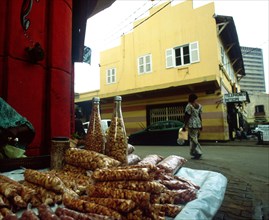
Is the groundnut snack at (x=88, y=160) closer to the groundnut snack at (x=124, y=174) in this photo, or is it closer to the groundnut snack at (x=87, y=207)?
the groundnut snack at (x=124, y=174)

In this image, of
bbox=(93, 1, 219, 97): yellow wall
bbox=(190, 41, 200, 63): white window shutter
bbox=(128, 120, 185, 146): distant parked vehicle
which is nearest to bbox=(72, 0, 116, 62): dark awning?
bbox=(128, 120, 185, 146): distant parked vehicle

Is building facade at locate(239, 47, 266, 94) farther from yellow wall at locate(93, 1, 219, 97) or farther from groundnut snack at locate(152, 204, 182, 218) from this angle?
groundnut snack at locate(152, 204, 182, 218)

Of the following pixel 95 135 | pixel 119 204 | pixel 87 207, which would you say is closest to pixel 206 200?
pixel 119 204

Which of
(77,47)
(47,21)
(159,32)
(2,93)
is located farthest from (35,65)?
(159,32)

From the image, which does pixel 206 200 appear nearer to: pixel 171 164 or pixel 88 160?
pixel 171 164

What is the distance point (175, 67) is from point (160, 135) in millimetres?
5595

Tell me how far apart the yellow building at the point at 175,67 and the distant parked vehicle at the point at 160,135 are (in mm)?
1930

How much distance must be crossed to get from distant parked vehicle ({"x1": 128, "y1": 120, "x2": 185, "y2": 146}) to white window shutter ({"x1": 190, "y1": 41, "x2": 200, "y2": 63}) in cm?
487

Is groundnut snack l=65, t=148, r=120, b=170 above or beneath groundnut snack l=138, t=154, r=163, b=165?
above

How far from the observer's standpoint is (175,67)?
629 inches

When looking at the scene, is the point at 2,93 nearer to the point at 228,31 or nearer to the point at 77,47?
the point at 77,47

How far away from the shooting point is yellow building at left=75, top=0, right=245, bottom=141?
46.8ft

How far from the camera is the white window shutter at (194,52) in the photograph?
14977 mm

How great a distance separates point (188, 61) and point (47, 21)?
1385 centimetres
